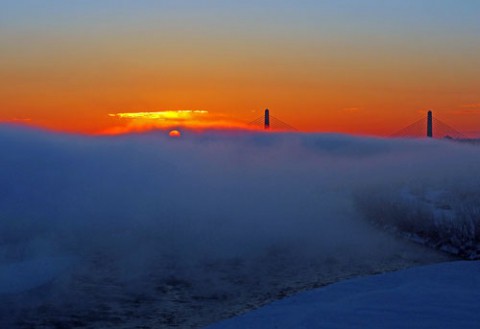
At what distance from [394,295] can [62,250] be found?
12.8 meters

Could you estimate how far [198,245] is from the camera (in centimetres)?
2288

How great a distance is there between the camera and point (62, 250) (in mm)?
21109

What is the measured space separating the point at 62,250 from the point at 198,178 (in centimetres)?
3225

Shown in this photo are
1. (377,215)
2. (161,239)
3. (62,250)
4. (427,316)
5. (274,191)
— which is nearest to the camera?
(427,316)

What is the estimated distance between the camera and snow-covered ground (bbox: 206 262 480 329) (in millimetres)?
10375

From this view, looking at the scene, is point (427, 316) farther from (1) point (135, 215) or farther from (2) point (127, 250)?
(1) point (135, 215)

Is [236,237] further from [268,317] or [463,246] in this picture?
[268,317]

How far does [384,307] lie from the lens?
11180mm

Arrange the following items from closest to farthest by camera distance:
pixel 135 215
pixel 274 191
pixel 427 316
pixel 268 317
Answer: pixel 427 316 → pixel 268 317 → pixel 135 215 → pixel 274 191

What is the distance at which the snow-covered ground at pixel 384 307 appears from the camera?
408 inches

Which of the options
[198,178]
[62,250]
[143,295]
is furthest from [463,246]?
[198,178]

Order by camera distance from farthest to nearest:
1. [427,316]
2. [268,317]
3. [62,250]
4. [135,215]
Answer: [135,215]
[62,250]
[268,317]
[427,316]

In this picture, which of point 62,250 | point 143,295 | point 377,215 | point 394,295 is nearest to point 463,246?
point 377,215

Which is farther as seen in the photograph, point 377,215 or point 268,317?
point 377,215
